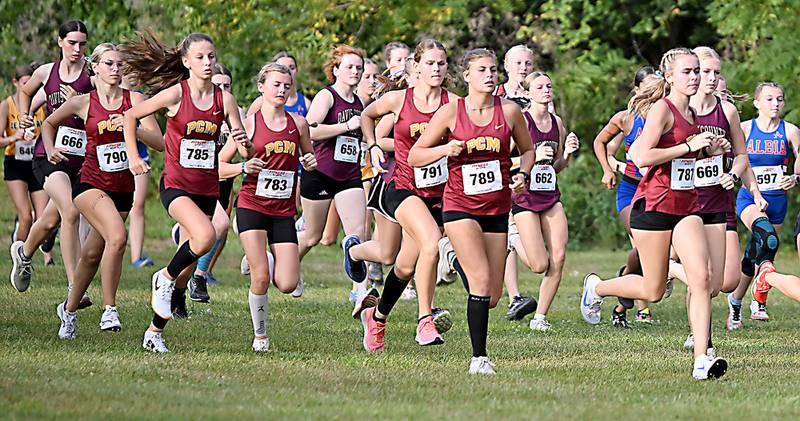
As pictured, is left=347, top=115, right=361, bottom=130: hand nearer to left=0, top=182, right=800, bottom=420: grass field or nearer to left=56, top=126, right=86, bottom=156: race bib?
left=0, top=182, right=800, bottom=420: grass field

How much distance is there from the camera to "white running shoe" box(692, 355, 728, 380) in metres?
7.38

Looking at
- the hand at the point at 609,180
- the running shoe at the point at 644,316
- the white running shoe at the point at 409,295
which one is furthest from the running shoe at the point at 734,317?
the white running shoe at the point at 409,295

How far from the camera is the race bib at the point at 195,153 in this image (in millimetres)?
8430

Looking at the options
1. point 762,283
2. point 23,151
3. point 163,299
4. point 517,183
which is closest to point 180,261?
point 163,299

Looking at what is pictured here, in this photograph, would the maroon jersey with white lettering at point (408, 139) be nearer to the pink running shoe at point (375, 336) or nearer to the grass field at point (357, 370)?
the pink running shoe at point (375, 336)

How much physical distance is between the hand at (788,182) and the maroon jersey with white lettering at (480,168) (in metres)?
3.80

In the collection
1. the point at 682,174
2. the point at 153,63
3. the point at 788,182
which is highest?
the point at 153,63

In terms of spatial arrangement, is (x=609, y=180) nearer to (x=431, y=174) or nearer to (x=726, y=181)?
(x=431, y=174)

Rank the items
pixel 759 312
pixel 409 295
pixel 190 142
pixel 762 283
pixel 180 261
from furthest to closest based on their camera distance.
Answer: pixel 409 295
pixel 759 312
pixel 762 283
pixel 190 142
pixel 180 261

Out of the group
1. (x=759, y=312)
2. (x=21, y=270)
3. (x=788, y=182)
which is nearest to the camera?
(x=788, y=182)

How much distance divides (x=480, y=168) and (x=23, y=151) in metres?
7.26

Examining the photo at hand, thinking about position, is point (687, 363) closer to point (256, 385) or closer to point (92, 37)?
point (256, 385)

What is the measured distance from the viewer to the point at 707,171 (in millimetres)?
7812

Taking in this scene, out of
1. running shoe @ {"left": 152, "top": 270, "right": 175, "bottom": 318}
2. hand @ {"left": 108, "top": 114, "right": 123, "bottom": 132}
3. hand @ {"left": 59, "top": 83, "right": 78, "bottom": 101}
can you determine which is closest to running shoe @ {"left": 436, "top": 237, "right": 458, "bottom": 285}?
running shoe @ {"left": 152, "top": 270, "right": 175, "bottom": 318}
